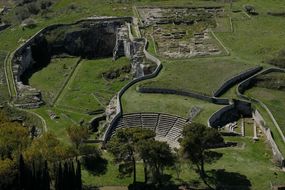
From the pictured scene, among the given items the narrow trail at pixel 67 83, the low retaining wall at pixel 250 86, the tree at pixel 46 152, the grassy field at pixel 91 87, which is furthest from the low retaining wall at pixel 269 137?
the narrow trail at pixel 67 83

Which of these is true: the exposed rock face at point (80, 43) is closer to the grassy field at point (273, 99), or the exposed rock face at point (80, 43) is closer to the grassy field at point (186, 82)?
the grassy field at point (186, 82)

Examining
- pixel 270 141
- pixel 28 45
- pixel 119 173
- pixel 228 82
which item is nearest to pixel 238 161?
pixel 270 141

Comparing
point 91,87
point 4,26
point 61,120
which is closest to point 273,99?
point 61,120

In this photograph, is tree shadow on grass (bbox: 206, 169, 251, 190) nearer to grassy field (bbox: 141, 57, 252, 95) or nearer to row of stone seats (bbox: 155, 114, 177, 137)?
Answer: row of stone seats (bbox: 155, 114, 177, 137)

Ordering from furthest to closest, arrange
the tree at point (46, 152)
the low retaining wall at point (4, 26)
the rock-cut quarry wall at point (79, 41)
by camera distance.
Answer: the low retaining wall at point (4, 26), the rock-cut quarry wall at point (79, 41), the tree at point (46, 152)

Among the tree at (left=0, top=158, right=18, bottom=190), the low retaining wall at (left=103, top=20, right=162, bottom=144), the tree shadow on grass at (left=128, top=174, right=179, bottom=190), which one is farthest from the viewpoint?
the low retaining wall at (left=103, top=20, right=162, bottom=144)

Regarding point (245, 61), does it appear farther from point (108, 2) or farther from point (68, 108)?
point (108, 2)

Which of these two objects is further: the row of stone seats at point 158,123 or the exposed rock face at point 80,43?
the exposed rock face at point 80,43

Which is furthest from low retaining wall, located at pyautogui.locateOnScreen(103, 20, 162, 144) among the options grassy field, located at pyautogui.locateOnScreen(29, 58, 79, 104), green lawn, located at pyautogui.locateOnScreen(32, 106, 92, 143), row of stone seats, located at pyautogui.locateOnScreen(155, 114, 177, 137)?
grassy field, located at pyautogui.locateOnScreen(29, 58, 79, 104)
